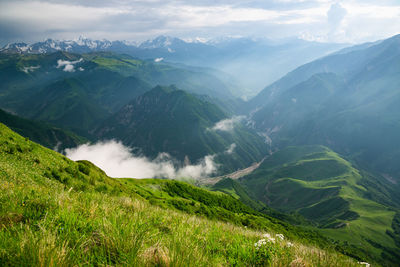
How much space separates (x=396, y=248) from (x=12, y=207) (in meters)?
245

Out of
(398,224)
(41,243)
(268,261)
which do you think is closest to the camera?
(41,243)

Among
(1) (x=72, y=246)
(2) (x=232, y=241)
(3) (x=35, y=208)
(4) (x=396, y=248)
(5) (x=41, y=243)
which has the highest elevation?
(5) (x=41, y=243)

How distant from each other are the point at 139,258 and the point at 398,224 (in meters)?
273

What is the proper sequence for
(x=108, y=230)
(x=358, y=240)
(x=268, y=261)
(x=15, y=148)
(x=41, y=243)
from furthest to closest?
(x=358, y=240), (x=15, y=148), (x=268, y=261), (x=108, y=230), (x=41, y=243)

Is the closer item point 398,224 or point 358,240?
point 358,240

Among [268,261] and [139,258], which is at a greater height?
[139,258]

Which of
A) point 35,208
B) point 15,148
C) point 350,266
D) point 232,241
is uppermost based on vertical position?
point 35,208

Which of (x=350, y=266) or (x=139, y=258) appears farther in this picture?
(x=350, y=266)

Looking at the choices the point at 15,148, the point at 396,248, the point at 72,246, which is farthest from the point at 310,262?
the point at 396,248

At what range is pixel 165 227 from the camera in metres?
5.95

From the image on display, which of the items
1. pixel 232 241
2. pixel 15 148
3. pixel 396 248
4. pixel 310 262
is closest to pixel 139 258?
pixel 232 241

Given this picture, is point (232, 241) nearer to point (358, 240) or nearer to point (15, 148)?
point (15, 148)

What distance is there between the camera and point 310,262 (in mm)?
4496

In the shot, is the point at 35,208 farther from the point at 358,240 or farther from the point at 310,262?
→ the point at 358,240
